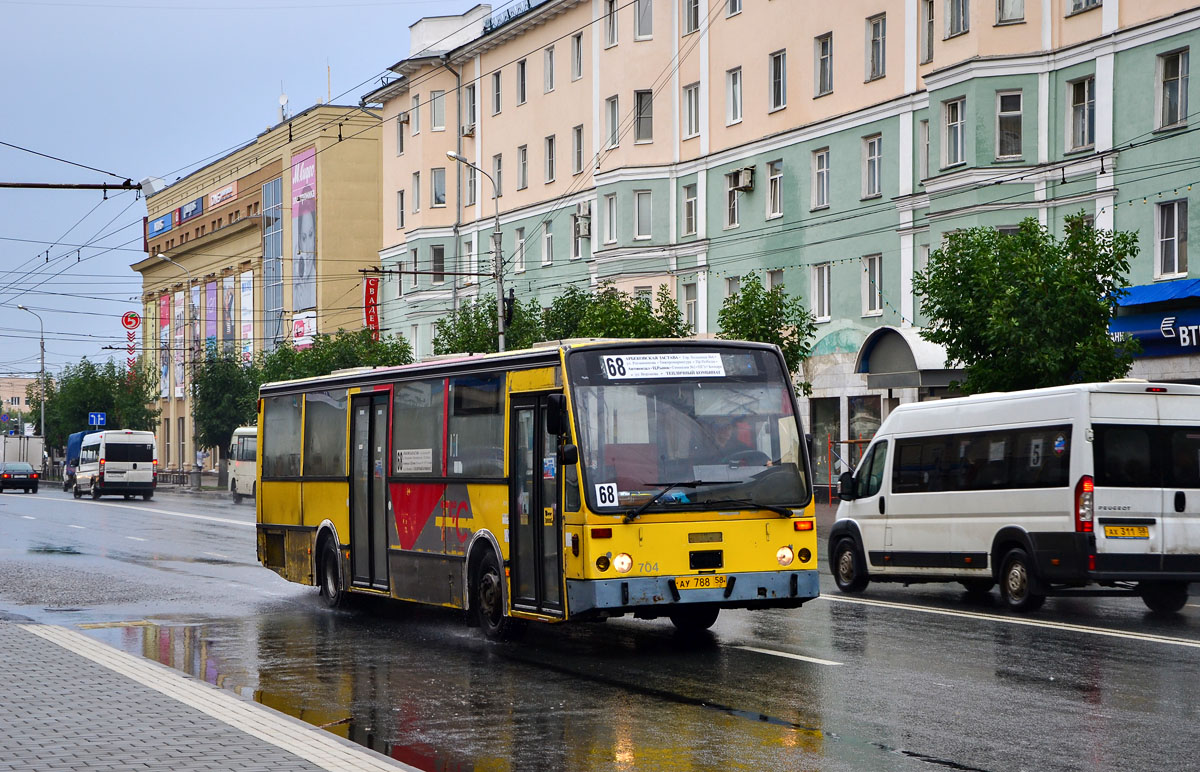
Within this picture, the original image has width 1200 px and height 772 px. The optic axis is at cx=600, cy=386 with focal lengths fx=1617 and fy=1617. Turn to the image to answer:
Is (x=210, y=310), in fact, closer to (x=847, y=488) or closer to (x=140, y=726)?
(x=847, y=488)

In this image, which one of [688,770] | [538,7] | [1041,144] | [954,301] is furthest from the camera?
[538,7]

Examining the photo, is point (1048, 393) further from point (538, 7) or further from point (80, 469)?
point (80, 469)

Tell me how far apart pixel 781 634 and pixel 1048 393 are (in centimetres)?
423

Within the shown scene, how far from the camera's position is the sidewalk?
327 inches

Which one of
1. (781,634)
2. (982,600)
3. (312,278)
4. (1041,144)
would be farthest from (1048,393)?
(312,278)

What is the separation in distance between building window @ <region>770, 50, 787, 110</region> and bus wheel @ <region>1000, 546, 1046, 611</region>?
28.1 meters

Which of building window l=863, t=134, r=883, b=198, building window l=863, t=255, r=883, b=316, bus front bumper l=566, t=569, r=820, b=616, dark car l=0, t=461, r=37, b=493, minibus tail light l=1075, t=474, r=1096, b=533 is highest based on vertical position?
building window l=863, t=134, r=883, b=198

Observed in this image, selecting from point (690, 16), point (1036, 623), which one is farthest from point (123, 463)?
point (1036, 623)

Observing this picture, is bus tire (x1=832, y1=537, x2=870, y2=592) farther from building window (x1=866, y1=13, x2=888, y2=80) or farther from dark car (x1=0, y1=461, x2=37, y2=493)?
dark car (x1=0, y1=461, x2=37, y2=493)

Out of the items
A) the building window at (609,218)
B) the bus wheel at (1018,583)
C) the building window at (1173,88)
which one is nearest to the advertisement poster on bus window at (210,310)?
the building window at (609,218)

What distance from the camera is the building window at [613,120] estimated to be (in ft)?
170

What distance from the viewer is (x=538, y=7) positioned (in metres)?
55.5

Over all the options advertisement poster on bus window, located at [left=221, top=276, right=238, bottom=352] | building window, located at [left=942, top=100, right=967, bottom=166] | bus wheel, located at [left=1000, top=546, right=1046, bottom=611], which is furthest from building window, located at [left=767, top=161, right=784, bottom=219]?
advertisement poster on bus window, located at [left=221, top=276, right=238, bottom=352]

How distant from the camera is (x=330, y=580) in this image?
18.6 meters
